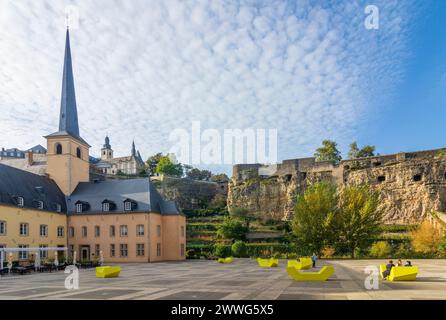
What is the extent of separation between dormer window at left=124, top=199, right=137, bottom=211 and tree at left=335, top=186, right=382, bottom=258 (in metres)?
23.4

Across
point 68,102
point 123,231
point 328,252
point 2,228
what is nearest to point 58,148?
point 68,102

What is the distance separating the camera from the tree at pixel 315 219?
149 feet

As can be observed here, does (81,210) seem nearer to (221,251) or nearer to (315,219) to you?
(221,251)

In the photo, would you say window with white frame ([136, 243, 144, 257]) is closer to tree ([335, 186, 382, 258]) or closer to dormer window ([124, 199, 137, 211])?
dormer window ([124, 199, 137, 211])

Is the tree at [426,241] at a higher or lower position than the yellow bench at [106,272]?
lower

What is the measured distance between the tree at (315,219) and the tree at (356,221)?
125 cm

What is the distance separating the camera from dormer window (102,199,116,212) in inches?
1938

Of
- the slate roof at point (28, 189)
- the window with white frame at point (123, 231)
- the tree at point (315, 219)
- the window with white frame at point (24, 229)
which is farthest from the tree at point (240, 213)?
the window with white frame at point (24, 229)

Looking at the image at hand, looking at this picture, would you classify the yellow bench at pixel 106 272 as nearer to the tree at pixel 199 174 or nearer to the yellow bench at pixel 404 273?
the yellow bench at pixel 404 273

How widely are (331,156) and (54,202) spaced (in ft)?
188

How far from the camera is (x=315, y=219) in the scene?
45.8m

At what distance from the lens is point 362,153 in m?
84.2
